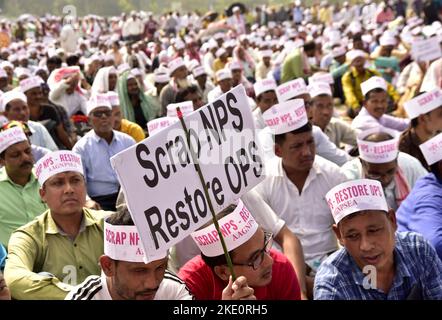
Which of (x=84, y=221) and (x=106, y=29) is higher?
(x=106, y=29)

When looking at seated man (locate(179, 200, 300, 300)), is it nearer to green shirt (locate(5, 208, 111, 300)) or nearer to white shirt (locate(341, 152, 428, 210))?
green shirt (locate(5, 208, 111, 300))

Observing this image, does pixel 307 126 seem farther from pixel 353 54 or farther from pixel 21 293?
pixel 353 54

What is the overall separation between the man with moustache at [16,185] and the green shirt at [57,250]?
96cm

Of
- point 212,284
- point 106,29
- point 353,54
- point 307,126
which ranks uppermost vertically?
point 106,29

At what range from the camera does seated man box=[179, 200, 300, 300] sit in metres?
3.60

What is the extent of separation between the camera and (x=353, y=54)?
41.5 ft

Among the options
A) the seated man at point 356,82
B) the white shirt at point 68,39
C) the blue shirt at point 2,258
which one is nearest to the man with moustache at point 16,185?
the blue shirt at point 2,258

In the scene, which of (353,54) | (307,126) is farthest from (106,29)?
(307,126)

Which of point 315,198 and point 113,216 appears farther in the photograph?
point 315,198

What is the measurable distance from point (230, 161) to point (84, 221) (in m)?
1.41

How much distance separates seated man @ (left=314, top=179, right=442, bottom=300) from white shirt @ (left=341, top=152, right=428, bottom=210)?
6.20 ft

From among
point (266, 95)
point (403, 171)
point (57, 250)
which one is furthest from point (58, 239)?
point (266, 95)

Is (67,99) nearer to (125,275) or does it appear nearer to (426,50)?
(426,50)

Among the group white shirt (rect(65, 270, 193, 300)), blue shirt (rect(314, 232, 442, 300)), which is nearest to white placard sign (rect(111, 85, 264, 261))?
white shirt (rect(65, 270, 193, 300))
